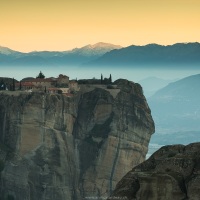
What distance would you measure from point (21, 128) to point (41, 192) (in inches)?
259

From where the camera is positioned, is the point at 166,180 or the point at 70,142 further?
the point at 70,142

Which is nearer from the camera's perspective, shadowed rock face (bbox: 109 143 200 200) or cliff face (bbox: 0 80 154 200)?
shadowed rock face (bbox: 109 143 200 200)

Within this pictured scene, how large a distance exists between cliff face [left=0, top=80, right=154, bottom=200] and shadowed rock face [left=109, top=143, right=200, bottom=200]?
71396 millimetres

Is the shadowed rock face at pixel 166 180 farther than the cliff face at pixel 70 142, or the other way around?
the cliff face at pixel 70 142

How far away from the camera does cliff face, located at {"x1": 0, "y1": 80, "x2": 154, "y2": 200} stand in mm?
106000

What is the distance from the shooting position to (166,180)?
32125 millimetres

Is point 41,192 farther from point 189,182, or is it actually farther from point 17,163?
point 189,182

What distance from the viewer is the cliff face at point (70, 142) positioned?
106 metres

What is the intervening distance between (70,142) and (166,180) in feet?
254

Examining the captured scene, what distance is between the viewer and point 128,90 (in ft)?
368

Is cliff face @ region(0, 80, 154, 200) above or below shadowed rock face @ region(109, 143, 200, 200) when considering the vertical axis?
below

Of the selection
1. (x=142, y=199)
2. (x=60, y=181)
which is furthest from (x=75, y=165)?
(x=142, y=199)

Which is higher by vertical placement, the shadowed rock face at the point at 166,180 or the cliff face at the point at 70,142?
the shadowed rock face at the point at 166,180

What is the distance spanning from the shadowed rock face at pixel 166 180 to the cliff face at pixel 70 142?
2811 inches
